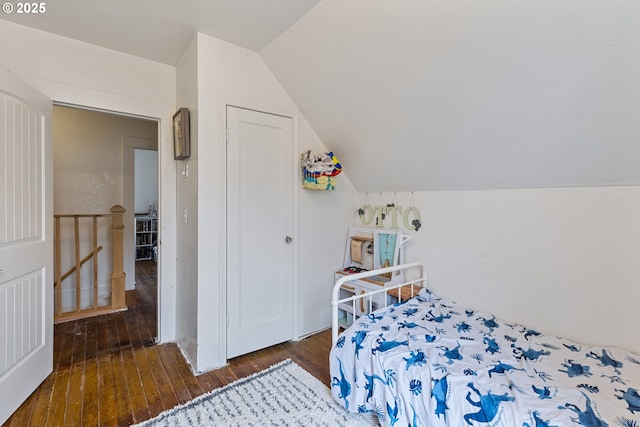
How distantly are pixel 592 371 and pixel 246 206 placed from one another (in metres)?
2.19

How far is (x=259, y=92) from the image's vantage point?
2361 mm

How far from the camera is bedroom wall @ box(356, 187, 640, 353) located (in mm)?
1559

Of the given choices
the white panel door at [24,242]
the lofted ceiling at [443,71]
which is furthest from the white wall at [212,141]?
the white panel door at [24,242]

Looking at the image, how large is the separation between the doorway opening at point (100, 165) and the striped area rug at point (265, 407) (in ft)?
5.59

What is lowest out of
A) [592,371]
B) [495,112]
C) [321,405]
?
[321,405]

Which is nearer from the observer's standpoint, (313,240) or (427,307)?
(427,307)

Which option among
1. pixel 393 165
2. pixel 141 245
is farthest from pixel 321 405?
pixel 141 245

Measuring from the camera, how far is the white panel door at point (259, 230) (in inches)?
88.1

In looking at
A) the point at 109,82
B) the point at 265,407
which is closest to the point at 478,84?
the point at 265,407

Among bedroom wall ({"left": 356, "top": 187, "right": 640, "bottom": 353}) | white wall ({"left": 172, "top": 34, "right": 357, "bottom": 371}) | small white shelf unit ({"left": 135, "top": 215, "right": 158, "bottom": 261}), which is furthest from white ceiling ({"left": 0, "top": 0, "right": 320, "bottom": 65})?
small white shelf unit ({"left": 135, "top": 215, "right": 158, "bottom": 261})

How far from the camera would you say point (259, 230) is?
238 centimetres

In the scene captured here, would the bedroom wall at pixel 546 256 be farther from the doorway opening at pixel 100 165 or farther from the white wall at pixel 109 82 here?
the doorway opening at pixel 100 165

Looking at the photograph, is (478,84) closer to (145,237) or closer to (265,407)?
(265,407)

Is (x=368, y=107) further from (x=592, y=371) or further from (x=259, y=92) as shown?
(x=592, y=371)
